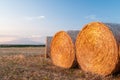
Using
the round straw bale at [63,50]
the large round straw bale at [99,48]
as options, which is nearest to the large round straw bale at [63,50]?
the round straw bale at [63,50]

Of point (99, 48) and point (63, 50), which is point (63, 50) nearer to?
point (63, 50)

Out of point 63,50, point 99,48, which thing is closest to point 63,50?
point 63,50

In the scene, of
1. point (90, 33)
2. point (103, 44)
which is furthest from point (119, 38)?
point (90, 33)

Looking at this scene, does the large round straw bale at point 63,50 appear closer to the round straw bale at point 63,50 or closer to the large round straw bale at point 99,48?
the round straw bale at point 63,50

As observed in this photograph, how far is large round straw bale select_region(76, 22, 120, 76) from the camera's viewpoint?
9.76m

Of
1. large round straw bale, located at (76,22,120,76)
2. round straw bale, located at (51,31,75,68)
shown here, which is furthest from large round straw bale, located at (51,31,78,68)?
large round straw bale, located at (76,22,120,76)

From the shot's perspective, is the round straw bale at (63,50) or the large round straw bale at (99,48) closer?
the large round straw bale at (99,48)

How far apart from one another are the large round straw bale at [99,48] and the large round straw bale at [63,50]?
1.68 ft

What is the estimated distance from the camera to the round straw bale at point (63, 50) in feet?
39.4

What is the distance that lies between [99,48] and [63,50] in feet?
8.55

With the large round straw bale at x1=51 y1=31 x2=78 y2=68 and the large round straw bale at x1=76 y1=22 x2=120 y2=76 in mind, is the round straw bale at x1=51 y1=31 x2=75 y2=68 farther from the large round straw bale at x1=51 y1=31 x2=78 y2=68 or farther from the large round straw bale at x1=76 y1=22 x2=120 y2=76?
the large round straw bale at x1=76 y1=22 x2=120 y2=76

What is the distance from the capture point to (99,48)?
1051 cm

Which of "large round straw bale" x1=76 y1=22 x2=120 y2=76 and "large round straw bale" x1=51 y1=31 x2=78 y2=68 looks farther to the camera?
"large round straw bale" x1=51 y1=31 x2=78 y2=68

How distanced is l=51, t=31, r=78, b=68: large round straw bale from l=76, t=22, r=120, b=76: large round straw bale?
511 mm
